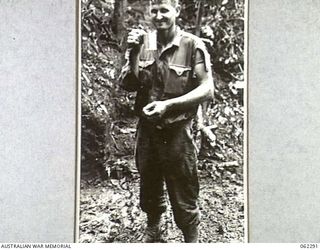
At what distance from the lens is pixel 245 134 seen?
1.68 meters

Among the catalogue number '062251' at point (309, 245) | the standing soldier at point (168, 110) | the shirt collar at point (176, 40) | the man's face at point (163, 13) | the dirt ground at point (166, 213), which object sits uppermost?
the man's face at point (163, 13)

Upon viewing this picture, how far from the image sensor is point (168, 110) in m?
1.67

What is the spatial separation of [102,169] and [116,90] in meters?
0.36

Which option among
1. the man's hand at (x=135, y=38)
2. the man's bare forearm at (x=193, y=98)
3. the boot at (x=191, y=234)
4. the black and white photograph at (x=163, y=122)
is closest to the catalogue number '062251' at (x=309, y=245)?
the black and white photograph at (x=163, y=122)

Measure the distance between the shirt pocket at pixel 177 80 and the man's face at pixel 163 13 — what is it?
0.63 feet

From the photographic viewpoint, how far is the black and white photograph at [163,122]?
1.67 meters

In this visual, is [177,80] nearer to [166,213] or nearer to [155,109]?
[155,109]

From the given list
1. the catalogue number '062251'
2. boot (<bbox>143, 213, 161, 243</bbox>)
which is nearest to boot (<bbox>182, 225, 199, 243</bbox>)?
boot (<bbox>143, 213, 161, 243</bbox>)

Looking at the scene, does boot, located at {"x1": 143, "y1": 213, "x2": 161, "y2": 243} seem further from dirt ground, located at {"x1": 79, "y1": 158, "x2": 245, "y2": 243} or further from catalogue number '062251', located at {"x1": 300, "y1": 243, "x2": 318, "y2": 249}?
catalogue number '062251', located at {"x1": 300, "y1": 243, "x2": 318, "y2": 249}

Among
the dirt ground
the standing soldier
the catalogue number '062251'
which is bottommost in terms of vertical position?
the catalogue number '062251'

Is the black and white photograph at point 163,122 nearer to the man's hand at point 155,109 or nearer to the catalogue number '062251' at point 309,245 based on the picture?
the man's hand at point 155,109

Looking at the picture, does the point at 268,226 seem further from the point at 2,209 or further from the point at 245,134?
the point at 2,209

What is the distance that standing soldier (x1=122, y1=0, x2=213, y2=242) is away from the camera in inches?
65.8

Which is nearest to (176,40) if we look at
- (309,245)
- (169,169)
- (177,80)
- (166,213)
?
(177,80)
